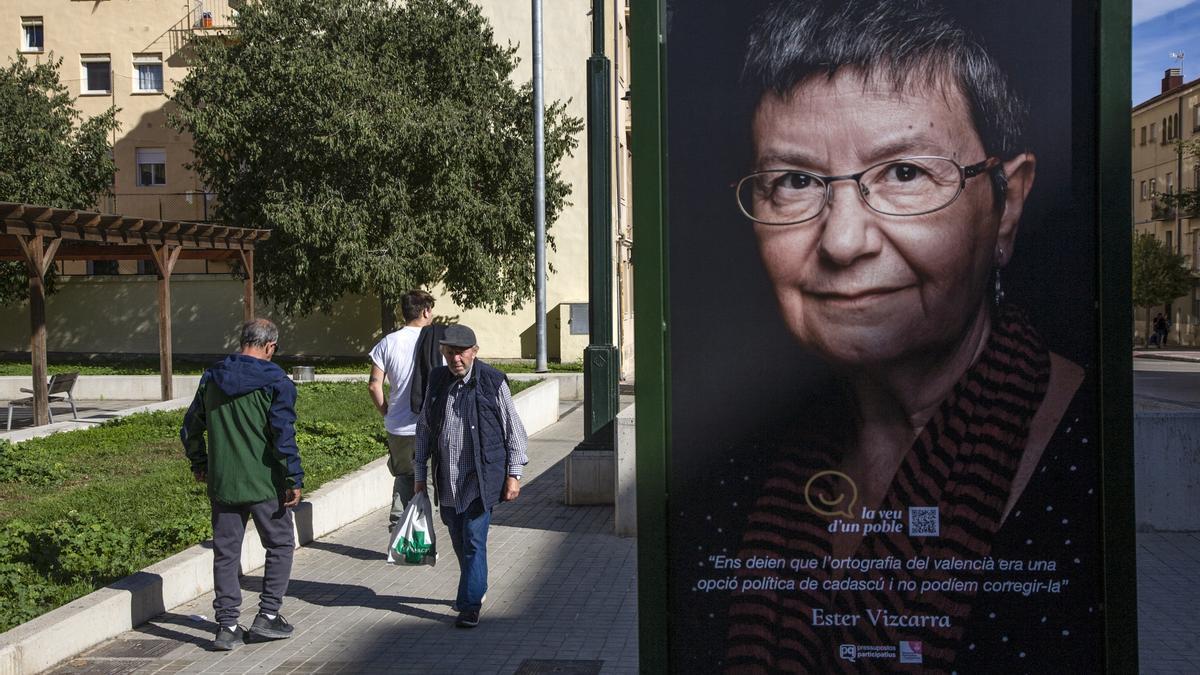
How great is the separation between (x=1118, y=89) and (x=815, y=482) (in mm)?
1171

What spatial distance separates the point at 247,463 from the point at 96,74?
119 feet

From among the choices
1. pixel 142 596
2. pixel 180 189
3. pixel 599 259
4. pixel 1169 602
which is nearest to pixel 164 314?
pixel 599 259

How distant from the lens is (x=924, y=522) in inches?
112

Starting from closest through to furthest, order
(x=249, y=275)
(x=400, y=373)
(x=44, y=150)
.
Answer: (x=400, y=373)
(x=249, y=275)
(x=44, y=150)

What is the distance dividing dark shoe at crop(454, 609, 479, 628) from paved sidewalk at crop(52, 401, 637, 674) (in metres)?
0.04

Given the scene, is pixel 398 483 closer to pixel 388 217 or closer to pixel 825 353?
pixel 825 353

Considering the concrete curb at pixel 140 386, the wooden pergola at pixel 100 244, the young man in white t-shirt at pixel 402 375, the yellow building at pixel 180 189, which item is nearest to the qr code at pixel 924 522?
the young man in white t-shirt at pixel 402 375

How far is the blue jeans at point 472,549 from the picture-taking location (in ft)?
21.1

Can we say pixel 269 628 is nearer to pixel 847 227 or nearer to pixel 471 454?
pixel 471 454

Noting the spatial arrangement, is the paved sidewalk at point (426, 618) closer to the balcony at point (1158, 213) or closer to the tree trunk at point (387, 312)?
the tree trunk at point (387, 312)

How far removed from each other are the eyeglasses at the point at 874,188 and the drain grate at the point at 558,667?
336 cm

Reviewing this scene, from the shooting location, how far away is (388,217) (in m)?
28.1

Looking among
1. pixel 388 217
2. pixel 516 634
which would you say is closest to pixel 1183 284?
pixel 388 217

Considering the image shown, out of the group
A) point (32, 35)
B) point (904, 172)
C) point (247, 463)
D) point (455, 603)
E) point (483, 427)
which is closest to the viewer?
point (904, 172)
